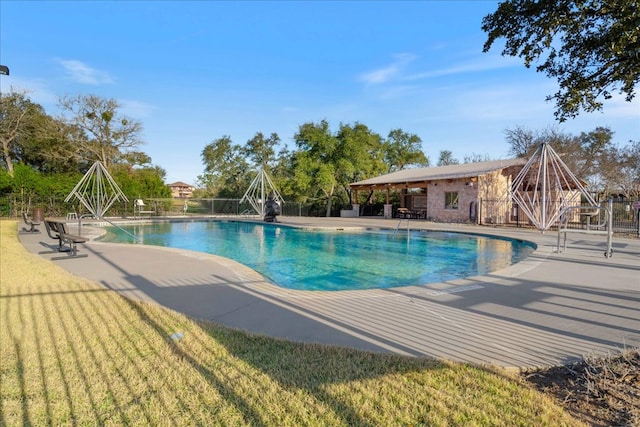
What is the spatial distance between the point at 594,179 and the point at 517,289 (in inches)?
1227

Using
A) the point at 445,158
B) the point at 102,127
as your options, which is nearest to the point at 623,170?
the point at 445,158

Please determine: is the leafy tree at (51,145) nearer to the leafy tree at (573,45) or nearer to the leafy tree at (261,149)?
the leafy tree at (261,149)

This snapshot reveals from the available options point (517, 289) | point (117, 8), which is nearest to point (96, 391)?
point (517, 289)

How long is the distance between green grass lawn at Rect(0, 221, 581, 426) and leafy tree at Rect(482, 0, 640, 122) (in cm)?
268

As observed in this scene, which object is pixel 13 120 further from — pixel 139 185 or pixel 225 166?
pixel 225 166

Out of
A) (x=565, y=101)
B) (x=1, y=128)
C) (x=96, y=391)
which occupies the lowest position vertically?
(x=96, y=391)

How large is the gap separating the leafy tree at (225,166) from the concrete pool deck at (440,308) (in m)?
32.5

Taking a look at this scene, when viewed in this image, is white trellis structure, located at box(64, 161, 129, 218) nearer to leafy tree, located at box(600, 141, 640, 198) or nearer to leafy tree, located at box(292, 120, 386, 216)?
leafy tree, located at box(292, 120, 386, 216)

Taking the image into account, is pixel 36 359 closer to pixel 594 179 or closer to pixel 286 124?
pixel 286 124

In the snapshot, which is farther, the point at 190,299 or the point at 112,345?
the point at 190,299

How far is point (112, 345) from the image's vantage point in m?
3.20

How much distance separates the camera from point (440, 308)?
4.32 metres

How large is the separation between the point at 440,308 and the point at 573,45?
9.82 feet

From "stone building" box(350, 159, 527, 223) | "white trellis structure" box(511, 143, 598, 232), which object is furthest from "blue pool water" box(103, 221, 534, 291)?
"stone building" box(350, 159, 527, 223)
